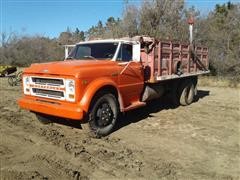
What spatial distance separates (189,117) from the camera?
9258 millimetres

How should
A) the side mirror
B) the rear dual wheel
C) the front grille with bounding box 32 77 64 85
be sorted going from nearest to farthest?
the front grille with bounding box 32 77 64 85, the side mirror, the rear dual wheel

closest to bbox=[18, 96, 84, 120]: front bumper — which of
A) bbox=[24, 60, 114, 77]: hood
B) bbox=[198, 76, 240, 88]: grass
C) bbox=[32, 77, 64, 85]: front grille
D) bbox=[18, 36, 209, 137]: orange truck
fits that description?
bbox=[18, 36, 209, 137]: orange truck

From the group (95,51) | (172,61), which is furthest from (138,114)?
(95,51)

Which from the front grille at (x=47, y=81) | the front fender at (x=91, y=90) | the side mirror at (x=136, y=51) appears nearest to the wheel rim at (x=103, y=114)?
the front fender at (x=91, y=90)

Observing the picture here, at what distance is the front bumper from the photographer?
6461mm

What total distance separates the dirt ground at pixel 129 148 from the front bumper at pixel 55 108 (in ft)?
1.67

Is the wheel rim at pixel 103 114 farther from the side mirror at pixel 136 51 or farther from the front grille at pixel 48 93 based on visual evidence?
the side mirror at pixel 136 51

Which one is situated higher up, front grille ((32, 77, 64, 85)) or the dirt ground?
front grille ((32, 77, 64, 85))

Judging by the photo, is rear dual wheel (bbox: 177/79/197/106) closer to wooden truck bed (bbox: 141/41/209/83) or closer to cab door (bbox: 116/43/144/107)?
wooden truck bed (bbox: 141/41/209/83)

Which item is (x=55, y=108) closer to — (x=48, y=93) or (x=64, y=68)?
(x=48, y=93)

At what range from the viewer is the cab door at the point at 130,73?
7.80 metres

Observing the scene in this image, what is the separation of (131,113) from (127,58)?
2.07m

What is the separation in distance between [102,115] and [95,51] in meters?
1.96

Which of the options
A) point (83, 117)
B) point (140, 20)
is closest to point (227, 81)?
point (140, 20)
